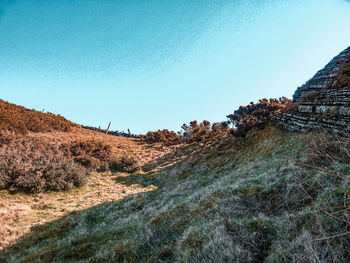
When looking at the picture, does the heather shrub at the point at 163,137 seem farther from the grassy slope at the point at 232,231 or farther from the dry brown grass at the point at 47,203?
the grassy slope at the point at 232,231

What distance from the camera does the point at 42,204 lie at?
859 cm

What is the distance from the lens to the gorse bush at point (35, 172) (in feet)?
31.1

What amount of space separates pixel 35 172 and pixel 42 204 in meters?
2.91

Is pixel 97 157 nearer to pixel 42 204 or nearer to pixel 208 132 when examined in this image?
pixel 42 204

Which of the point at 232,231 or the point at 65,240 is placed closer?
the point at 232,231

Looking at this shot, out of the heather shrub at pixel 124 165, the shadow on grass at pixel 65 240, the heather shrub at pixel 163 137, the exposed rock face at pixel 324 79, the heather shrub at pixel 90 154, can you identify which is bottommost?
the shadow on grass at pixel 65 240

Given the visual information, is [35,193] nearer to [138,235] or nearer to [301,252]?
[138,235]

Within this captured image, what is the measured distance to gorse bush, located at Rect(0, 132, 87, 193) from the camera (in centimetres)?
947

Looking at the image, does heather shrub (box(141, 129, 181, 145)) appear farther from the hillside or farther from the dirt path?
the dirt path

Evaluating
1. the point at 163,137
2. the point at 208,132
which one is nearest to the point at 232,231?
the point at 208,132

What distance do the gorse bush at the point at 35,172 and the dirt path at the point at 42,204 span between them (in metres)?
0.53

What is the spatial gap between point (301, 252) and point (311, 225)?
66cm

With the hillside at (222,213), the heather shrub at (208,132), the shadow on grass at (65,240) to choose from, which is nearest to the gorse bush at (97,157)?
the hillside at (222,213)

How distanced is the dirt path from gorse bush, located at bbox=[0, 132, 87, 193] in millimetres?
526
